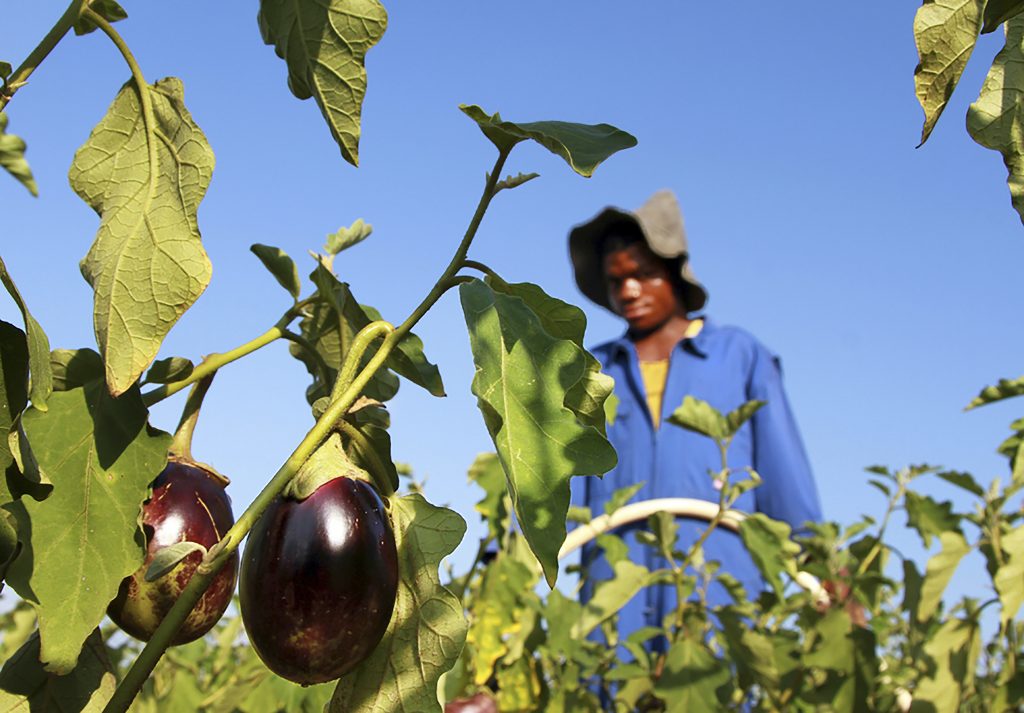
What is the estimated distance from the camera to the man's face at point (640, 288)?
419cm

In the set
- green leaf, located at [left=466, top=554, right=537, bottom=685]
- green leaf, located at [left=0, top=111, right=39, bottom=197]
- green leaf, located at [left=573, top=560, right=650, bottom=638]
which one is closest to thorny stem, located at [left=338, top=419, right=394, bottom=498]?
green leaf, located at [left=0, top=111, right=39, bottom=197]

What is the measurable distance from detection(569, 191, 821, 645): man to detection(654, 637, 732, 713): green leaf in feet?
3.73

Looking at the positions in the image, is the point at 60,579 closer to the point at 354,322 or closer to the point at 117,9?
the point at 354,322

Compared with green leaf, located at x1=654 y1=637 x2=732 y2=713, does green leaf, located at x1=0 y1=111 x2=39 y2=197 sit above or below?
above

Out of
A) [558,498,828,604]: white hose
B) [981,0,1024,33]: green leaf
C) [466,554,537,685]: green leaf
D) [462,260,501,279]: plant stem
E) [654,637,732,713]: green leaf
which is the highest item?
[981,0,1024,33]: green leaf

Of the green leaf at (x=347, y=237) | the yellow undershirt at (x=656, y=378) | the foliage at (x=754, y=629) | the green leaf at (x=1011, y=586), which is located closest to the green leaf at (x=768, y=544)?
the foliage at (x=754, y=629)

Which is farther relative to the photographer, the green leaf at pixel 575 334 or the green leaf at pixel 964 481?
the green leaf at pixel 964 481

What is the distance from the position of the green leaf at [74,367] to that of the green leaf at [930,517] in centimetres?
191

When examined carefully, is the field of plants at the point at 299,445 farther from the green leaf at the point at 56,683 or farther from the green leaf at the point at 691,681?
the green leaf at the point at 691,681

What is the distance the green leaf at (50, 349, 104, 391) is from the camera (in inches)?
26.3

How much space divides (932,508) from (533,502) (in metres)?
1.91

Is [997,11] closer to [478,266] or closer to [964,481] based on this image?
[478,266]

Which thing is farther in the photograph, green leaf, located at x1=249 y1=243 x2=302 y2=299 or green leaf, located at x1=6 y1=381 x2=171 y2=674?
green leaf, located at x1=249 y1=243 x2=302 y2=299

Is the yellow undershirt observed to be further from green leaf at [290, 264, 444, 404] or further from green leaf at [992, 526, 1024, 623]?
green leaf at [290, 264, 444, 404]
